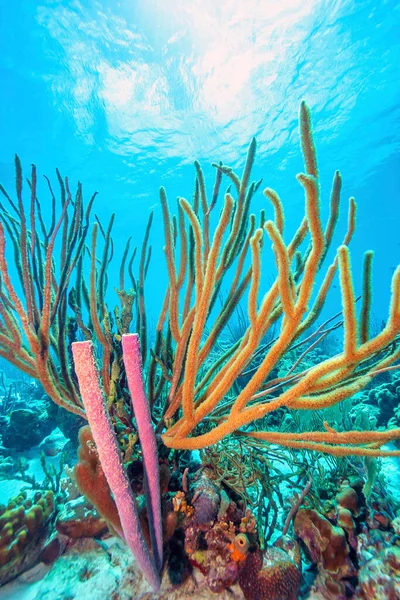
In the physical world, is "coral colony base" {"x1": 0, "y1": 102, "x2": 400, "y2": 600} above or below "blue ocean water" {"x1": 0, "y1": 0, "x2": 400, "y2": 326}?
below

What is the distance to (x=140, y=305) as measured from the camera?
3.02 m

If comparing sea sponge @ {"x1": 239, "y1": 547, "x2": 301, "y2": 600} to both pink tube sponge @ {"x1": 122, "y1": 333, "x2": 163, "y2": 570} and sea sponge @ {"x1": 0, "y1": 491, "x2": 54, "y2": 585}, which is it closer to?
pink tube sponge @ {"x1": 122, "y1": 333, "x2": 163, "y2": 570}

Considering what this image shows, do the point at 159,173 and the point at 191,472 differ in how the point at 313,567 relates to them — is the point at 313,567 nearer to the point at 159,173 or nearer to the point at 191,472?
the point at 191,472

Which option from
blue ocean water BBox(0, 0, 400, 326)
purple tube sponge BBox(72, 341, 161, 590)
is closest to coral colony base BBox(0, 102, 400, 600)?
purple tube sponge BBox(72, 341, 161, 590)

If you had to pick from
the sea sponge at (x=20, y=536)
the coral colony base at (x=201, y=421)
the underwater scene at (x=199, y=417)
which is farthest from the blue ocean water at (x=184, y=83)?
the sea sponge at (x=20, y=536)

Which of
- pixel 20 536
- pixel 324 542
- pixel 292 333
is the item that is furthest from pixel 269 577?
pixel 20 536

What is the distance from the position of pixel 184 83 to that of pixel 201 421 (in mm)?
19799

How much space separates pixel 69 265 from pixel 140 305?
82cm

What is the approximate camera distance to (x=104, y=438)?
Answer: 1.48m

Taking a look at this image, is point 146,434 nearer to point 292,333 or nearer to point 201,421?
point 201,421

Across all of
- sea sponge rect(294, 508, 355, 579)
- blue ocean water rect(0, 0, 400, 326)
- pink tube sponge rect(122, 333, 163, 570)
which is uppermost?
blue ocean water rect(0, 0, 400, 326)

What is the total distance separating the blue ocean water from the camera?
13.3 m

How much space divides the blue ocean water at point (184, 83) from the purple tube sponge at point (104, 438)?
17.5m

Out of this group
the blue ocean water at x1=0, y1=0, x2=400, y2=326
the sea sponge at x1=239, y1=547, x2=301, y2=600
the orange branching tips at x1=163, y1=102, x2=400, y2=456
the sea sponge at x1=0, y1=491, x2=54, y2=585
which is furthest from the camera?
the blue ocean water at x1=0, y1=0, x2=400, y2=326
